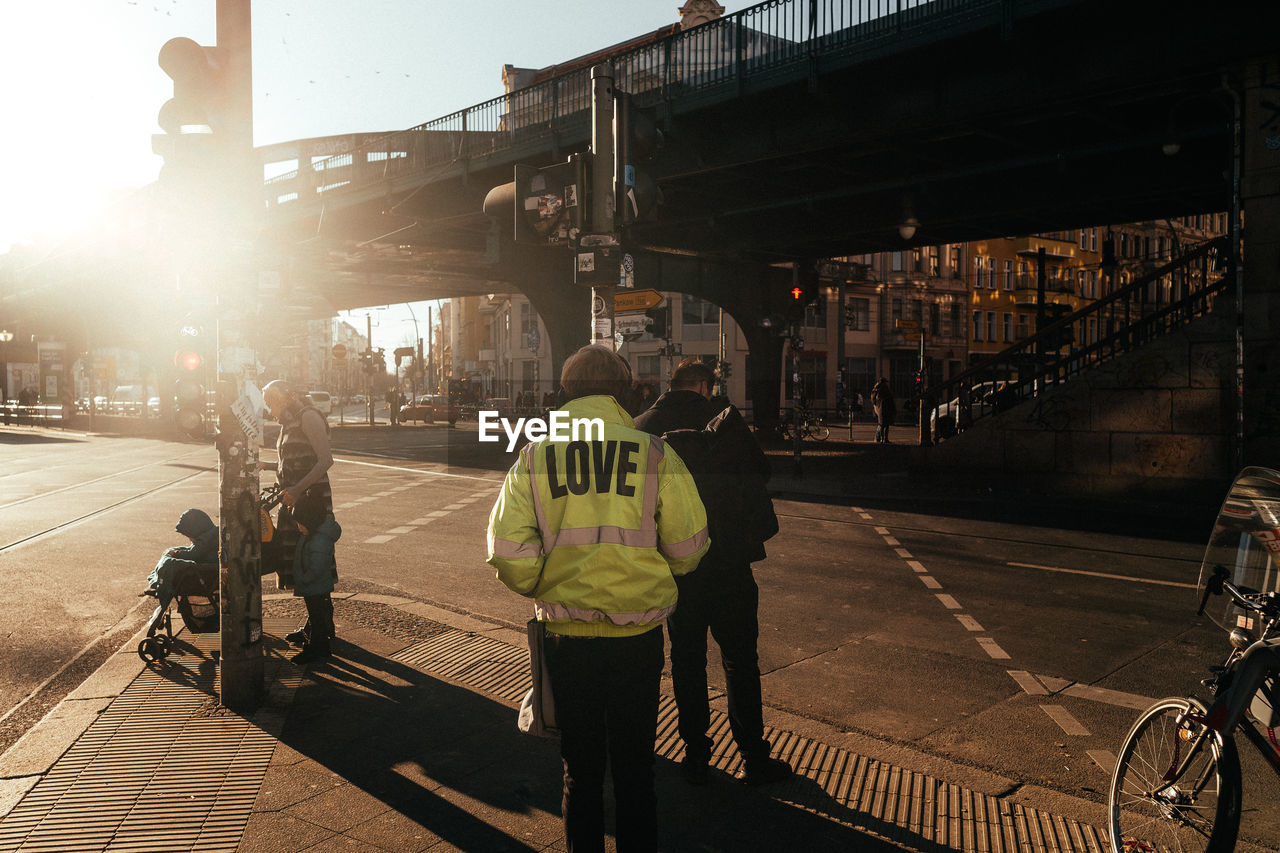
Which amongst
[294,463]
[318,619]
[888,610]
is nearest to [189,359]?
[294,463]

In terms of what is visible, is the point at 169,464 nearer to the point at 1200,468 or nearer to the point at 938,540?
the point at 938,540

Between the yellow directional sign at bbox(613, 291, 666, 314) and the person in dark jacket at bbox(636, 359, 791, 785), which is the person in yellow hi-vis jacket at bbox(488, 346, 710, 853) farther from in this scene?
the yellow directional sign at bbox(613, 291, 666, 314)

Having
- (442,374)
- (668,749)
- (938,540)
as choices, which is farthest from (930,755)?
(442,374)

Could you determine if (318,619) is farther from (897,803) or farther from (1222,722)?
(1222,722)

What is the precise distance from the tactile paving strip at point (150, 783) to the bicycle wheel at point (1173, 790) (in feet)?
11.0

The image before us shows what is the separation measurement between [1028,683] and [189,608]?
5.37 metres

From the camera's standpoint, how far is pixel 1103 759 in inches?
177

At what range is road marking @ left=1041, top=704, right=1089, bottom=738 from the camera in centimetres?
486

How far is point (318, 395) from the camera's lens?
50.3m

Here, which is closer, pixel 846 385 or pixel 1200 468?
pixel 1200 468

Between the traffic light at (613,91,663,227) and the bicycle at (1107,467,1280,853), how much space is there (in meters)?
4.73

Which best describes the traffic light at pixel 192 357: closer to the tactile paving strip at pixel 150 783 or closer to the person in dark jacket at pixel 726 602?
the tactile paving strip at pixel 150 783

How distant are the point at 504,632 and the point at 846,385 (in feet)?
156

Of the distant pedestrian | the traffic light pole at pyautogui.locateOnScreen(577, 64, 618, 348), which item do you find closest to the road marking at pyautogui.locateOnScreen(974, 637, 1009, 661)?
the traffic light pole at pyautogui.locateOnScreen(577, 64, 618, 348)
